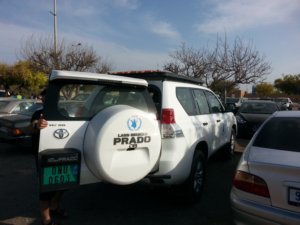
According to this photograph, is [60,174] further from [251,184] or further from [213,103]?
[213,103]

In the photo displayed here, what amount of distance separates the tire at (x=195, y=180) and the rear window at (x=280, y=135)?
3.92ft

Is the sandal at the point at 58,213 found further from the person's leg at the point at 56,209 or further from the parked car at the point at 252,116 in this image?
the parked car at the point at 252,116

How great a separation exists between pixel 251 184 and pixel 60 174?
1.88 m

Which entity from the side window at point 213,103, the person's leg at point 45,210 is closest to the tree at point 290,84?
the side window at point 213,103

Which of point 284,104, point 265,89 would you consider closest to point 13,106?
point 284,104

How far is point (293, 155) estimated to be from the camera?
10.2ft

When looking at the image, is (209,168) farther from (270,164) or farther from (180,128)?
(270,164)

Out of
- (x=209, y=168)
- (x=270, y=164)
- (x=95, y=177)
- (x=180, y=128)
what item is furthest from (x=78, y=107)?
(x=209, y=168)

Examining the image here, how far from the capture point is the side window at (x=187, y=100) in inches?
182

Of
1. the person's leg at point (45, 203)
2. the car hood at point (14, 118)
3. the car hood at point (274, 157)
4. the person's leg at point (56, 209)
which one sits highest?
the car hood at point (14, 118)

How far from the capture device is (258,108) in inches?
460

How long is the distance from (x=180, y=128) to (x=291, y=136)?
138cm

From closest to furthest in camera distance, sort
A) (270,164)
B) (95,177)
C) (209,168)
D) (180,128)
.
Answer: (270,164)
(95,177)
(180,128)
(209,168)

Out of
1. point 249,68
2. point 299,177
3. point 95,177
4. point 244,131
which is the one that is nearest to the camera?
point 299,177
